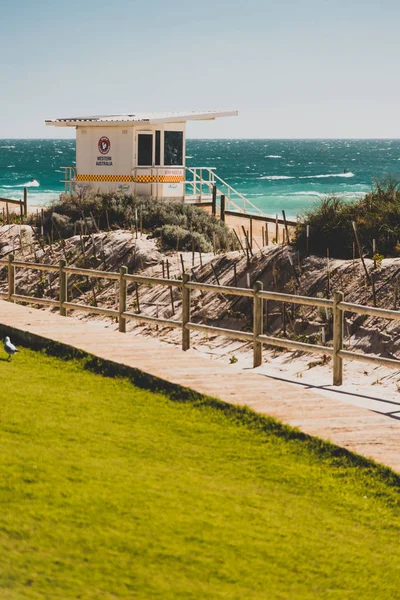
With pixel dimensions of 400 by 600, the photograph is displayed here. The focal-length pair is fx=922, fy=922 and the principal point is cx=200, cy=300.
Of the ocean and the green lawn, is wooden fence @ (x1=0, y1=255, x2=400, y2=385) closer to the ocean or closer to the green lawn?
the green lawn

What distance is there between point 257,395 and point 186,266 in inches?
528

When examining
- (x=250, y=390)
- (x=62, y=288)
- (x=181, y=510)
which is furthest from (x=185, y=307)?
(x=181, y=510)

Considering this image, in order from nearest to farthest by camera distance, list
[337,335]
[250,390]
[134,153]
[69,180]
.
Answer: [250,390] → [337,335] → [134,153] → [69,180]

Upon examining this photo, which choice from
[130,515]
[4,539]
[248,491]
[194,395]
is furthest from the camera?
[194,395]

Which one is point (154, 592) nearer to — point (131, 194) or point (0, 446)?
point (0, 446)

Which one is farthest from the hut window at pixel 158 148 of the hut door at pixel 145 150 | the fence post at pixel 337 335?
the fence post at pixel 337 335

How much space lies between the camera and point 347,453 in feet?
23.5

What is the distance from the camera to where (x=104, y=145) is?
3050cm

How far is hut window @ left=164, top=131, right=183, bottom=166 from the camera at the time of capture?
30578 millimetres

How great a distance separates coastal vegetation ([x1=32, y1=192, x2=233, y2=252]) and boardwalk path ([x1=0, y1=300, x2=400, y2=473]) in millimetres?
13471

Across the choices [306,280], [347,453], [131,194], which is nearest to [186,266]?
[306,280]

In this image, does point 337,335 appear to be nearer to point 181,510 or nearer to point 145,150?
point 181,510

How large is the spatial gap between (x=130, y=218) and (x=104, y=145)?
15.2 ft

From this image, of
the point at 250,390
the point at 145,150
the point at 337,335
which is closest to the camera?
the point at 250,390
